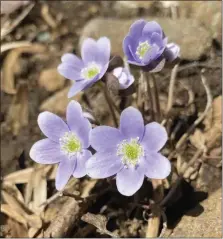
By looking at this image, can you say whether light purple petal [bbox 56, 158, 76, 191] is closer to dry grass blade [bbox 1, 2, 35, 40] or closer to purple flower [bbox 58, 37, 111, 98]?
purple flower [bbox 58, 37, 111, 98]

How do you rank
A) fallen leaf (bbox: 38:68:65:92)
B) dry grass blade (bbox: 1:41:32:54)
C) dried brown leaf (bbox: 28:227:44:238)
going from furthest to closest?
1. dry grass blade (bbox: 1:41:32:54)
2. fallen leaf (bbox: 38:68:65:92)
3. dried brown leaf (bbox: 28:227:44:238)

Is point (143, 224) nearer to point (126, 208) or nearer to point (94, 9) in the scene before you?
point (126, 208)

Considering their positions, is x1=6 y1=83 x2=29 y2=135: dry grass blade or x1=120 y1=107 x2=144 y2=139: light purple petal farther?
x1=6 y1=83 x2=29 y2=135: dry grass blade

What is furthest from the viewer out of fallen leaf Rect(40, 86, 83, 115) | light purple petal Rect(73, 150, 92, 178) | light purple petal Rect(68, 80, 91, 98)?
fallen leaf Rect(40, 86, 83, 115)

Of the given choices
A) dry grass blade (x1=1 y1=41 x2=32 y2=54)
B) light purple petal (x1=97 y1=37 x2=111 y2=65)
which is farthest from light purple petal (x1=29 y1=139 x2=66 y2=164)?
dry grass blade (x1=1 y1=41 x2=32 y2=54)

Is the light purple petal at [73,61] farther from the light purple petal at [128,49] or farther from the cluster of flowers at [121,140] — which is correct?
the light purple petal at [128,49]

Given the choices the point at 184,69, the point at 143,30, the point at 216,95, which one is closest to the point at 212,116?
the point at 216,95

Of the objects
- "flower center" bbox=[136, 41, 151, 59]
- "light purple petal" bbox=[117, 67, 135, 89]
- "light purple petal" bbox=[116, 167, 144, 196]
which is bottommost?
"light purple petal" bbox=[116, 167, 144, 196]

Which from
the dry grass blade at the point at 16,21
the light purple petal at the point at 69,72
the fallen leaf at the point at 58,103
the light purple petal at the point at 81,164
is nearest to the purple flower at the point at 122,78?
the light purple petal at the point at 69,72
